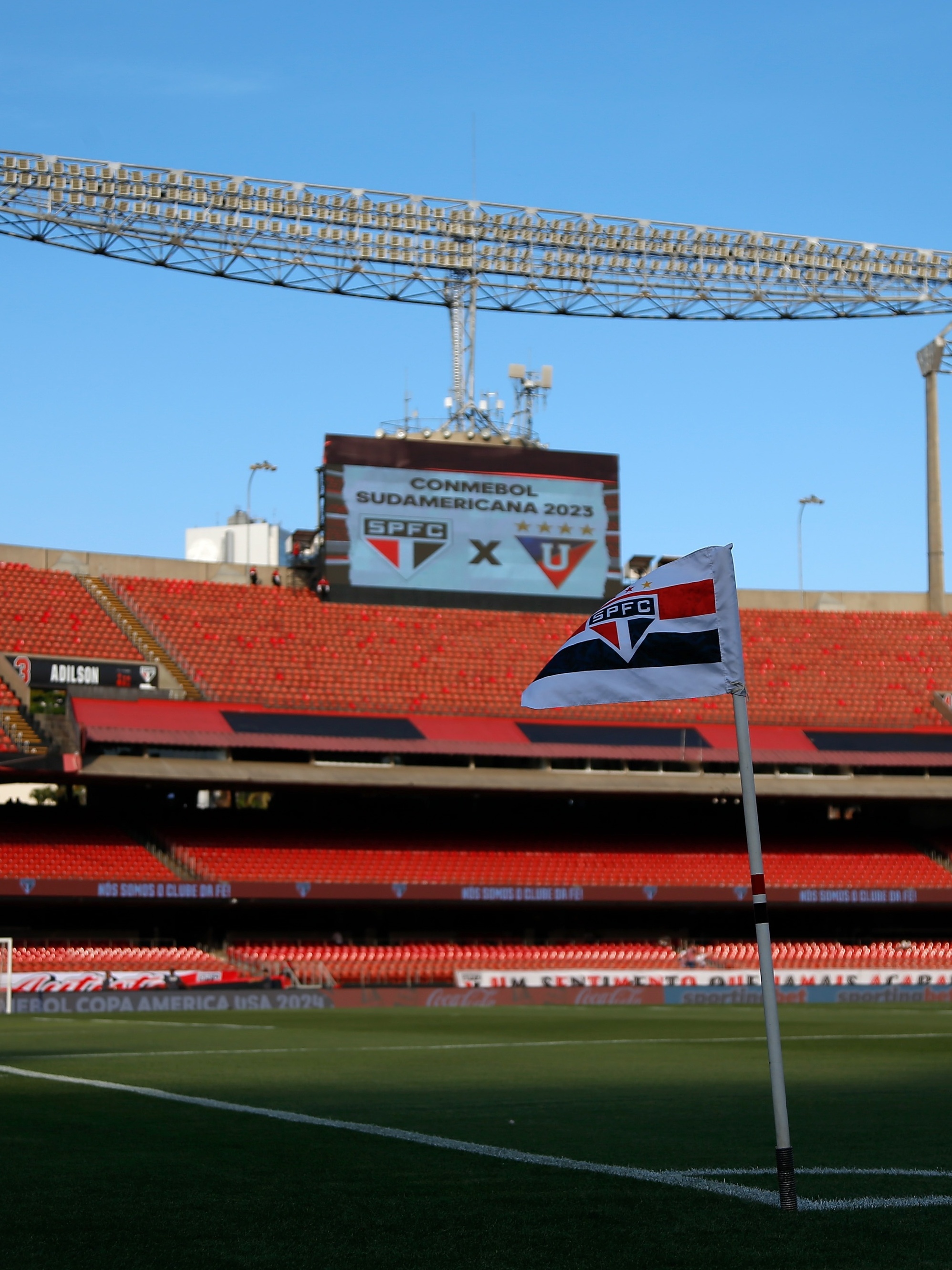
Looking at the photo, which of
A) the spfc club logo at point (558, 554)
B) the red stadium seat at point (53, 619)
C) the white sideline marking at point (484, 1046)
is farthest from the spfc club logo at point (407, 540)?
the white sideline marking at point (484, 1046)

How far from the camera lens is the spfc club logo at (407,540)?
192 feet

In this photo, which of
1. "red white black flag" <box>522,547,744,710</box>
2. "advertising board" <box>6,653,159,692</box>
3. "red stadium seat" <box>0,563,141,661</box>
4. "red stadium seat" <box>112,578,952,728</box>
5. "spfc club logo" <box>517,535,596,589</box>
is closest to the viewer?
"red white black flag" <box>522,547,744,710</box>

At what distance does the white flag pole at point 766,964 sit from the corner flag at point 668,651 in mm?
19

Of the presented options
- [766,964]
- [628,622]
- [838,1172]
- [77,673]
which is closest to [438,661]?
[77,673]

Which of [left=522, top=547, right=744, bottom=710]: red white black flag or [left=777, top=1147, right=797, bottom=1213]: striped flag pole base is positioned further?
[left=522, top=547, right=744, bottom=710]: red white black flag

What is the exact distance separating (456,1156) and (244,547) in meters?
71.9

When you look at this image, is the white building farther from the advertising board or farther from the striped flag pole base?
the striped flag pole base

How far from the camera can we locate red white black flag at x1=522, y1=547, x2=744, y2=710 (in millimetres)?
9633

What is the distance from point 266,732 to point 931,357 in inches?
1369

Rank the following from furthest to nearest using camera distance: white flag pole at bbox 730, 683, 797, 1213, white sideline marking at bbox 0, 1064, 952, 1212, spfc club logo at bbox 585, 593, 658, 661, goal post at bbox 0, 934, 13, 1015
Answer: goal post at bbox 0, 934, 13, 1015
spfc club logo at bbox 585, 593, 658, 661
white sideline marking at bbox 0, 1064, 952, 1212
white flag pole at bbox 730, 683, 797, 1213

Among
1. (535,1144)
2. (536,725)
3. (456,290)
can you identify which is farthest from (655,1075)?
(456,290)

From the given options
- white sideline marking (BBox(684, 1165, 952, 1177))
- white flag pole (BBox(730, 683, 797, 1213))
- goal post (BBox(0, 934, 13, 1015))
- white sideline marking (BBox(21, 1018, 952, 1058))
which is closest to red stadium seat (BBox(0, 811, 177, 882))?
goal post (BBox(0, 934, 13, 1015))

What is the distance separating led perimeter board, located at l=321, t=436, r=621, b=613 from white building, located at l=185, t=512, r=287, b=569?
21864 mm

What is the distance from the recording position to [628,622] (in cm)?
995
